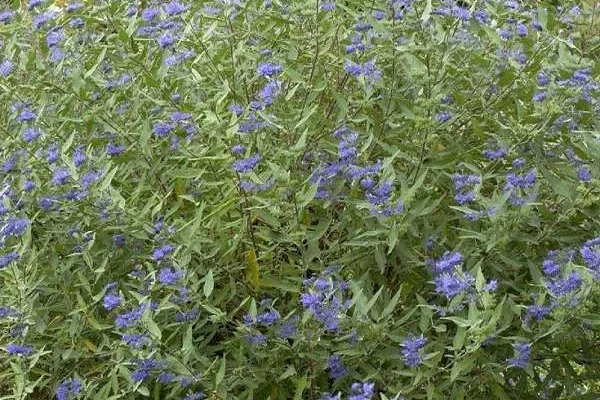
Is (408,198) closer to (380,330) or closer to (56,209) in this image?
(380,330)

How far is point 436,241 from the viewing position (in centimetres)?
342

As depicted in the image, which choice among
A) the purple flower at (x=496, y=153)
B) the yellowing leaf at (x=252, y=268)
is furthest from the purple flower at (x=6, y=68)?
the purple flower at (x=496, y=153)

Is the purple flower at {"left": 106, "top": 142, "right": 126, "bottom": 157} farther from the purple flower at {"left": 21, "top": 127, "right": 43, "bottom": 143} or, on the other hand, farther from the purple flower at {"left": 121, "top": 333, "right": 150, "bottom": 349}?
the purple flower at {"left": 121, "top": 333, "right": 150, "bottom": 349}

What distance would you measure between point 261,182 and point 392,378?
2.47ft

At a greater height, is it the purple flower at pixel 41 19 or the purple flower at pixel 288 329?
the purple flower at pixel 41 19

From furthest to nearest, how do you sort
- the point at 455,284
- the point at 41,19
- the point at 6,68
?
the point at 41,19 → the point at 6,68 → the point at 455,284

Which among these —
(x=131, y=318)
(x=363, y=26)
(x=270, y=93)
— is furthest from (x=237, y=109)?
(x=131, y=318)

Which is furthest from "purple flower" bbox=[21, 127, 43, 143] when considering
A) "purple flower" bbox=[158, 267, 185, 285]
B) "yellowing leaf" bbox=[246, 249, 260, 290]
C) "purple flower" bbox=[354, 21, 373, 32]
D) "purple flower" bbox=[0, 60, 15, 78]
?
"purple flower" bbox=[354, 21, 373, 32]

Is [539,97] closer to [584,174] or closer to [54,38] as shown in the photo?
[584,174]

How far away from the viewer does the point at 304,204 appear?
3.13 metres

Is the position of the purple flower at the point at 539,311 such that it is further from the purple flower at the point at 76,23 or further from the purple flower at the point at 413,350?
the purple flower at the point at 76,23

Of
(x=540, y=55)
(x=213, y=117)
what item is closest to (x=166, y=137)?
(x=213, y=117)

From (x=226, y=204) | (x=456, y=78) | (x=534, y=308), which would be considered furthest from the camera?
(x=456, y=78)

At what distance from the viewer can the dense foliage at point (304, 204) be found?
125 inches
